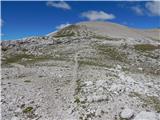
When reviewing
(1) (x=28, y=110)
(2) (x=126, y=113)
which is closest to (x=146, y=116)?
(2) (x=126, y=113)

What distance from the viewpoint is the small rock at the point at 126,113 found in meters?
18.2

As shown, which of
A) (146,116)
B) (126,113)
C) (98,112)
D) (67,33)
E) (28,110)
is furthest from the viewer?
(67,33)

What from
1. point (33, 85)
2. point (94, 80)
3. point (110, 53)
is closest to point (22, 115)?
point (33, 85)

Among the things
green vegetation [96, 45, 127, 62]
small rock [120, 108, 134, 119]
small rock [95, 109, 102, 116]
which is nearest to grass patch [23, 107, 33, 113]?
small rock [95, 109, 102, 116]

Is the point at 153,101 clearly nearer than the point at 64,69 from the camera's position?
Yes

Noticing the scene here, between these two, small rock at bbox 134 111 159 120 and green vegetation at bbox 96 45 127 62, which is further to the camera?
green vegetation at bbox 96 45 127 62

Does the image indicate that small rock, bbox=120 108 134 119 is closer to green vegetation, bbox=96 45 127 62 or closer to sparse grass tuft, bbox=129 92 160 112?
sparse grass tuft, bbox=129 92 160 112

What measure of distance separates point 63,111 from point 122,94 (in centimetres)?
502

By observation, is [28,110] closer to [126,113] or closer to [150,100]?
[126,113]

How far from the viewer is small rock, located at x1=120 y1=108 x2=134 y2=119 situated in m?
18.2

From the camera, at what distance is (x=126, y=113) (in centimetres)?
1841

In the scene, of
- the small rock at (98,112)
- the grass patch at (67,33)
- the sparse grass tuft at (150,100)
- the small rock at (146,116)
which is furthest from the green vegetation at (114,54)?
the grass patch at (67,33)

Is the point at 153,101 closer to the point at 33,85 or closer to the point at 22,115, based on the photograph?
the point at 22,115

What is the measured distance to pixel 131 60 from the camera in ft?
Answer: 143
